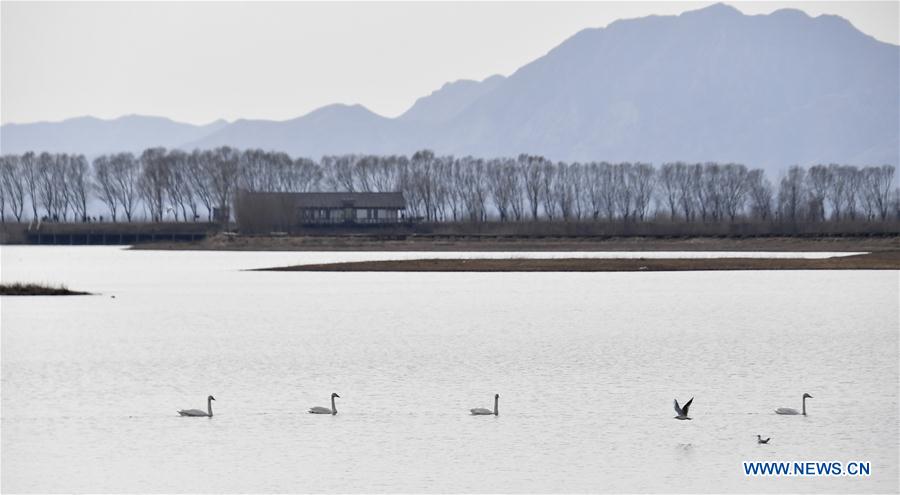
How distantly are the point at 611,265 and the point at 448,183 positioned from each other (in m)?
81.3

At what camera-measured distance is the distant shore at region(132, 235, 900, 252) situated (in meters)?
85.0

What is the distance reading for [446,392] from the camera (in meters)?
21.1

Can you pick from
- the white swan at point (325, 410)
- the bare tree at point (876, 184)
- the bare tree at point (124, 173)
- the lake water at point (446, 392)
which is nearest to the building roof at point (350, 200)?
the bare tree at point (124, 173)

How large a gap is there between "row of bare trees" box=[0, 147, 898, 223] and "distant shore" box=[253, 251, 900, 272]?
6164 cm

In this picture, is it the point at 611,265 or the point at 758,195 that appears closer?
the point at 611,265

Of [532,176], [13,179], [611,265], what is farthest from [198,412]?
[13,179]

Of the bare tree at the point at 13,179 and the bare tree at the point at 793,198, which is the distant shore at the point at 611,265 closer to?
the bare tree at the point at 793,198

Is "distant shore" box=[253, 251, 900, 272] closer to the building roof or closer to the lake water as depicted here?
the lake water

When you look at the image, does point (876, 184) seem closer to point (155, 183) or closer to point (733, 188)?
point (733, 188)

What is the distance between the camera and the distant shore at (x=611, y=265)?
200ft

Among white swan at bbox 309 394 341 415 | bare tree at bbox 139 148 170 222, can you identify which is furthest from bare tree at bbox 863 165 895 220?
white swan at bbox 309 394 341 415

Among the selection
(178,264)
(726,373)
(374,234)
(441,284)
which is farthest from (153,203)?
(726,373)

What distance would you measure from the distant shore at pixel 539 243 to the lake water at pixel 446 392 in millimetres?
45140

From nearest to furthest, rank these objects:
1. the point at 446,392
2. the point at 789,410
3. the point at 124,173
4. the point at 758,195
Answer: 1. the point at 789,410
2. the point at 446,392
3. the point at 758,195
4. the point at 124,173
